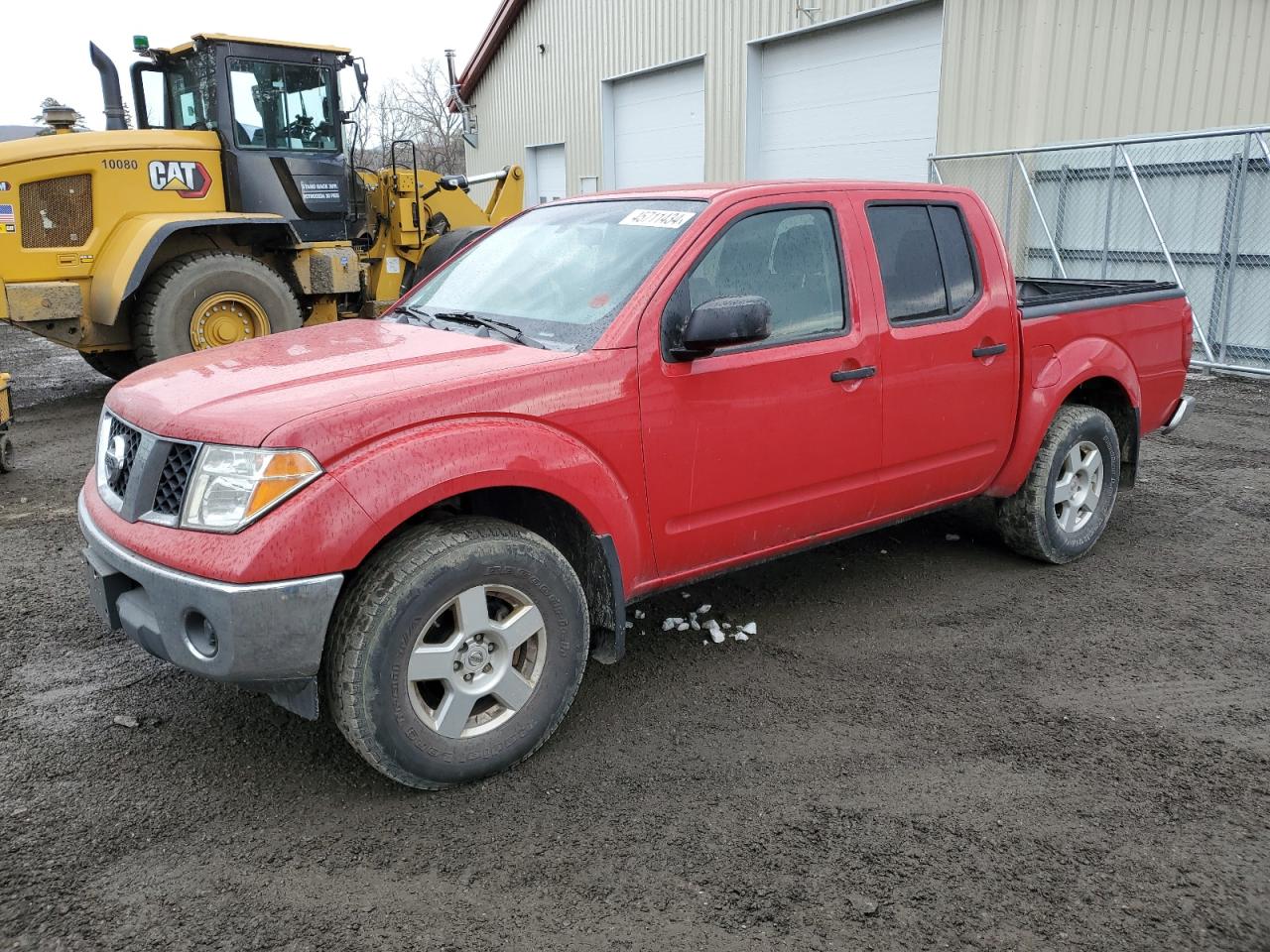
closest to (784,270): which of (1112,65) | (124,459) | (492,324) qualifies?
(492,324)

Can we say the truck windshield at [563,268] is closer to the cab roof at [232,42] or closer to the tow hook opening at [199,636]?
the tow hook opening at [199,636]

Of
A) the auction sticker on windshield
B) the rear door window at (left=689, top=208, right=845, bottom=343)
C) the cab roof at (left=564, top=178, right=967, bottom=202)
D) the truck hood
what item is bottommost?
the truck hood

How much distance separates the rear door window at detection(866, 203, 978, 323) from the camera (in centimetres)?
423

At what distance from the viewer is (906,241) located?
4.35m

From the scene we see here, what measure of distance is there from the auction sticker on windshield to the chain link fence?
8.71 meters

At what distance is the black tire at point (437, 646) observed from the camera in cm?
291

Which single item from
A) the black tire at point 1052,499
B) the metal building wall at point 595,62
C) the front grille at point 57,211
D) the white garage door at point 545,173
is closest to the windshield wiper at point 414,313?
the black tire at point 1052,499

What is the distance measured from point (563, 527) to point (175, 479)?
1.23 m

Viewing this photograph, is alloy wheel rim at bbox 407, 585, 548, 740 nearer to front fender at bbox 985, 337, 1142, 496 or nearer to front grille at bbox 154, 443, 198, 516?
front grille at bbox 154, 443, 198, 516

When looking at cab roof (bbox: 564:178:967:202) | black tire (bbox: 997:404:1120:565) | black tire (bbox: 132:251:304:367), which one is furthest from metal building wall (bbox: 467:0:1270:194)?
cab roof (bbox: 564:178:967:202)

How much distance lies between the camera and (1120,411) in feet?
17.8

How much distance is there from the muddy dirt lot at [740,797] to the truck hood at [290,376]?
1158 mm

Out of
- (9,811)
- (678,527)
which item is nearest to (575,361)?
(678,527)

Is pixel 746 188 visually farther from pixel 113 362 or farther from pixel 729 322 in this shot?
pixel 113 362
